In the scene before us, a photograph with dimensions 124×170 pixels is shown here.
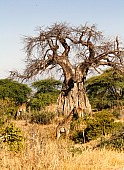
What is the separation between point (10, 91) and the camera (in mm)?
33062

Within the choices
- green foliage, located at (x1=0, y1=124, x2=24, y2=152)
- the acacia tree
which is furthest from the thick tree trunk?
green foliage, located at (x1=0, y1=124, x2=24, y2=152)

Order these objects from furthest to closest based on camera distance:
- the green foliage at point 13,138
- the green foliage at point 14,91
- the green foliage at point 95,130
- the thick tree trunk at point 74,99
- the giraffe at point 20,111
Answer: the green foliage at point 14,91
the thick tree trunk at point 74,99
the giraffe at point 20,111
the green foliage at point 95,130
the green foliage at point 13,138

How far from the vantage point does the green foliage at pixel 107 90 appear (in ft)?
101

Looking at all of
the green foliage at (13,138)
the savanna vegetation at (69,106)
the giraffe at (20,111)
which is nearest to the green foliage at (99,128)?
the savanna vegetation at (69,106)

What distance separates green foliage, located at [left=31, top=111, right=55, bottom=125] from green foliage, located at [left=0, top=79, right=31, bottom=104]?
32.1 feet

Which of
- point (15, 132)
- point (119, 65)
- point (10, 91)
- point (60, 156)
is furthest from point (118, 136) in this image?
point (10, 91)

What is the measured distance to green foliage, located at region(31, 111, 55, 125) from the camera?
21.8 metres

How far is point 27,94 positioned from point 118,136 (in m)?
23.0

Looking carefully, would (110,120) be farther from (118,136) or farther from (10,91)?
(10,91)

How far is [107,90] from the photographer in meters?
32.3

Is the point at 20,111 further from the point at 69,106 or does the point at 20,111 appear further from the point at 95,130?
the point at 95,130

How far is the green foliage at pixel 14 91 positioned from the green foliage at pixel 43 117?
9773 mm

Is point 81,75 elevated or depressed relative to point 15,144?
elevated

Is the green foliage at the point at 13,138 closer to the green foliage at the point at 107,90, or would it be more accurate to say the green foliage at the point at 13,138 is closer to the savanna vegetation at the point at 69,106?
the savanna vegetation at the point at 69,106
